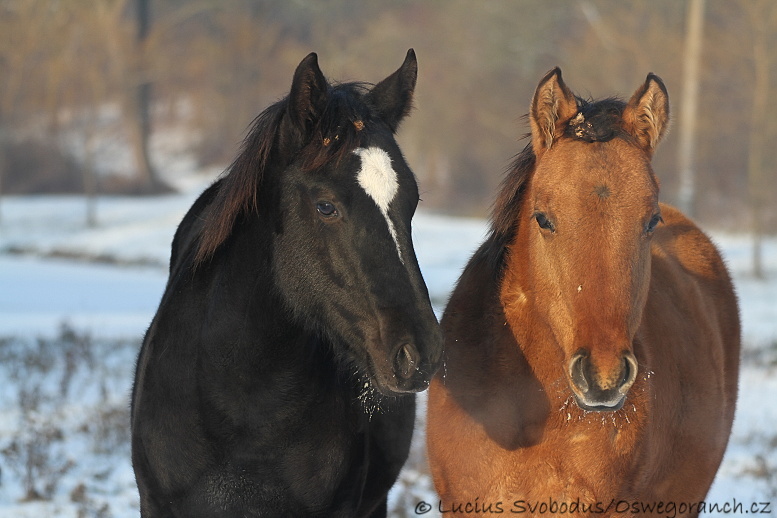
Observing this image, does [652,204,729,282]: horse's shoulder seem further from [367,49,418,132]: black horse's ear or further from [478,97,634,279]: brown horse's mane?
[367,49,418,132]: black horse's ear

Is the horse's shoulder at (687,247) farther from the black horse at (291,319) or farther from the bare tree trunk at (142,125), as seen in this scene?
the bare tree trunk at (142,125)

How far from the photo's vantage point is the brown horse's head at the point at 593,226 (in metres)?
3.01

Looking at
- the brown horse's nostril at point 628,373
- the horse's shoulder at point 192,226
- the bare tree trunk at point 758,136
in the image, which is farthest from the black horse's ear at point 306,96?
the bare tree trunk at point 758,136

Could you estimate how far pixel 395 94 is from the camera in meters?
3.67

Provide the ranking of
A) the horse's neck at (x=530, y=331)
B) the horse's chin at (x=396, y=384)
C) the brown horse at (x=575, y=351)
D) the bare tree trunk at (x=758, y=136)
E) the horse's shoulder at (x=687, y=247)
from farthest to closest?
the bare tree trunk at (x=758, y=136) < the horse's shoulder at (x=687, y=247) < the horse's neck at (x=530, y=331) < the brown horse at (x=575, y=351) < the horse's chin at (x=396, y=384)

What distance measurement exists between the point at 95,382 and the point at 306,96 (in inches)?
245

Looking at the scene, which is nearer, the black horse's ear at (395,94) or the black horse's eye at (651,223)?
the black horse's eye at (651,223)

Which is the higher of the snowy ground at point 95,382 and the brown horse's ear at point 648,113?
the brown horse's ear at point 648,113

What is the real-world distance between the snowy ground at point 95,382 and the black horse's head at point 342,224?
2800 millimetres

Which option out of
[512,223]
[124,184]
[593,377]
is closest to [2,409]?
[512,223]

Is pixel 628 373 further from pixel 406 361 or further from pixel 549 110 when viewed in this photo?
pixel 549 110

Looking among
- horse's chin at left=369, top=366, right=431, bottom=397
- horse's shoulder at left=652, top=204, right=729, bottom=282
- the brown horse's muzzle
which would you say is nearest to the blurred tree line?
horse's shoulder at left=652, top=204, right=729, bottom=282

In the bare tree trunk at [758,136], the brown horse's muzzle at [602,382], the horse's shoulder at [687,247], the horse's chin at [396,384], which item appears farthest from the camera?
the bare tree trunk at [758,136]

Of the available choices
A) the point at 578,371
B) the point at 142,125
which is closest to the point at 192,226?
the point at 578,371
